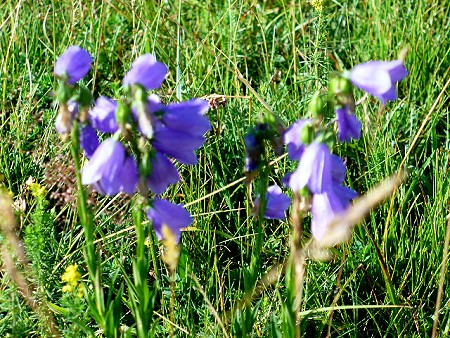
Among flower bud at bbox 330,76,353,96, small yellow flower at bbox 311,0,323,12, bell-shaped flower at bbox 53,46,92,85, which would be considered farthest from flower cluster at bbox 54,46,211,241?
small yellow flower at bbox 311,0,323,12

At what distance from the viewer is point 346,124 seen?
1319mm

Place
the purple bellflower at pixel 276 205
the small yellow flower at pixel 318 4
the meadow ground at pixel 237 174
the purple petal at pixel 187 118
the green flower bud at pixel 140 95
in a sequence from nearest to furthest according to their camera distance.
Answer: the green flower bud at pixel 140 95, the purple petal at pixel 187 118, the purple bellflower at pixel 276 205, the meadow ground at pixel 237 174, the small yellow flower at pixel 318 4

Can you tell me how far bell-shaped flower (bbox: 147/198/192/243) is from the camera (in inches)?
53.0

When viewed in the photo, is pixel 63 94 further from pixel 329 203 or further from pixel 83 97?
pixel 329 203

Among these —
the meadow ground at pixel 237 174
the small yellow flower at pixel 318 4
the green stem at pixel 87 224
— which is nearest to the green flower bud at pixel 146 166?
the green stem at pixel 87 224

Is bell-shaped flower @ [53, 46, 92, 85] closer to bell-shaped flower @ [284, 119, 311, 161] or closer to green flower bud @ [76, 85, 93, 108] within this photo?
green flower bud @ [76, 85, 93, 108]

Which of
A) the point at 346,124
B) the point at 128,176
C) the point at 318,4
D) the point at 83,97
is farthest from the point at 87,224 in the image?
the point at 318,4

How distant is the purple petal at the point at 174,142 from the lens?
1297 millimetres

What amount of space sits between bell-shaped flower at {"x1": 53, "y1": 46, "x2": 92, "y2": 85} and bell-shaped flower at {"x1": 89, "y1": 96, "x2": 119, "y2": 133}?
6cm

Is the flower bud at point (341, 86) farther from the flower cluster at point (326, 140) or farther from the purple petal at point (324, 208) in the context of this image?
the purple petal at point (324, 208)

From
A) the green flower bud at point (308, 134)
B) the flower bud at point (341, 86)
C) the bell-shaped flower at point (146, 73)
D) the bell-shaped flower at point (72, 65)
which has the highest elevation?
the bell-shaped flower at point (72, 65)

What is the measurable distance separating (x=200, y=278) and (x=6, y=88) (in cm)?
112

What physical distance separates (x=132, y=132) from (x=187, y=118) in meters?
0.10

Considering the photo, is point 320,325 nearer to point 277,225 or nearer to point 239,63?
point 277,225
